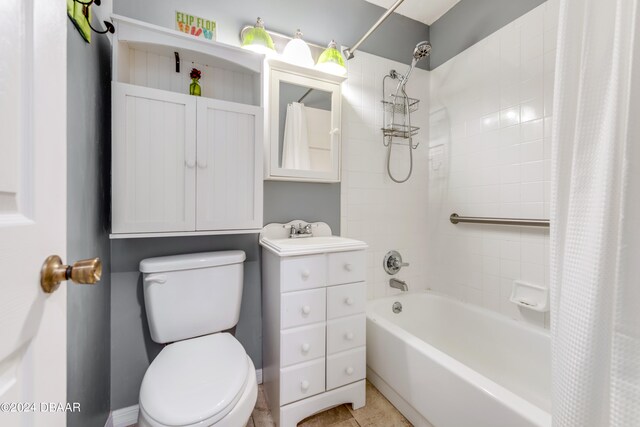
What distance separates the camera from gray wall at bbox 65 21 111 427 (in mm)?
880

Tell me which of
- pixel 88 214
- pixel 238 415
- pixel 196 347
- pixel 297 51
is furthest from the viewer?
pixel 297 51

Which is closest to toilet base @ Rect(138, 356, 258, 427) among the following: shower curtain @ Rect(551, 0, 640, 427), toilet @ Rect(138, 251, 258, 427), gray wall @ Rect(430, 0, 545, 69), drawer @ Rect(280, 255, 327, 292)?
toilet @ Rect(138, 251, 258, 427)

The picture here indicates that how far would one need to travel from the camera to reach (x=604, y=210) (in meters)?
0.58

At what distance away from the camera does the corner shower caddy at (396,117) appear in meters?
1.97

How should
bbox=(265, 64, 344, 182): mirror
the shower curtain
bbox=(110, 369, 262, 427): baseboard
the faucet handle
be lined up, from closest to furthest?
the shower curtain < bbox=(110, 369, 262, 427): baseboard < bbox=(265, 64, 344, 182): mirror < the faucet handle

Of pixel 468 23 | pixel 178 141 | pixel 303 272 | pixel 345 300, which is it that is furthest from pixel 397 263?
pixel 468 23

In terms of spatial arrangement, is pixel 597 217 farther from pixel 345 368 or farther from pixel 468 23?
pixel 468 23

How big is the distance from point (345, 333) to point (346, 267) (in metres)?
0.34

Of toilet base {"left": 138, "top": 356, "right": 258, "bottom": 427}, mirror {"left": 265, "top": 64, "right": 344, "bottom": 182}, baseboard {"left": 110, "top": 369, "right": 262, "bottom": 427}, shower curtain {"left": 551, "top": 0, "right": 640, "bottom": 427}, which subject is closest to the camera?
shower curtain {"left": 551, "top": 0, "right": 640, "bottom": 427}

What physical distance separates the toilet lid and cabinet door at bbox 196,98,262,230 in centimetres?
54

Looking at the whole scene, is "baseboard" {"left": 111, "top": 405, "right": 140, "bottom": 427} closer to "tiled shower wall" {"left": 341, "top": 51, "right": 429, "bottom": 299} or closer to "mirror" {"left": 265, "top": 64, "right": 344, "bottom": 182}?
"mirror" {"left": 265, "top": 64, "right": 344, "bottom": 182}

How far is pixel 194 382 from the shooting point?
95cm

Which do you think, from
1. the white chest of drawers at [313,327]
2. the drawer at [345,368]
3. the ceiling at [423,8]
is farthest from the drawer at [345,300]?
the ceiling at [423,8]

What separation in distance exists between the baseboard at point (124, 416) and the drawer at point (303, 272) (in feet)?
3.32
